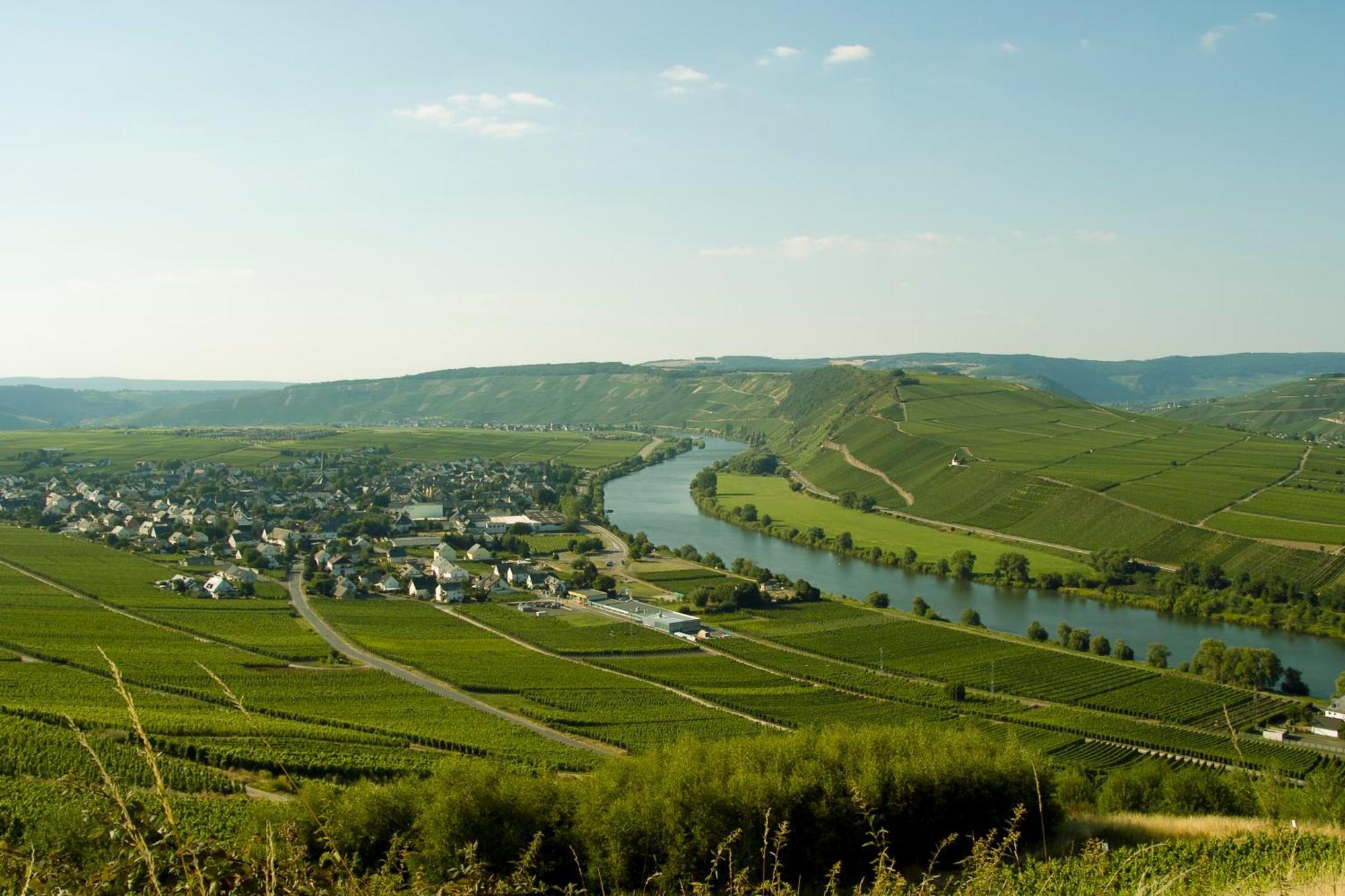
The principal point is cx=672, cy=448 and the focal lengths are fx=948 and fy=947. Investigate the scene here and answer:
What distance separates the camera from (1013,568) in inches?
1496

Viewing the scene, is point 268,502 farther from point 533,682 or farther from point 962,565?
point 962,565

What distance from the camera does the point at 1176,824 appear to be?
11969 millimetres

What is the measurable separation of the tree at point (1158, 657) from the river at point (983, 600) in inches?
42.6

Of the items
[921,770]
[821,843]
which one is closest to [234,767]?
[821,843]

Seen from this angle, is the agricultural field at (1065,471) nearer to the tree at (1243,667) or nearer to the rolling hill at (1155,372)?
the tree at (1243,667)

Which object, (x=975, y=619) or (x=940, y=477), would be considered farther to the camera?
(x=940, y=477)

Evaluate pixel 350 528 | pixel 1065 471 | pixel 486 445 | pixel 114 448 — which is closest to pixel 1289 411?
pixel 1065 471

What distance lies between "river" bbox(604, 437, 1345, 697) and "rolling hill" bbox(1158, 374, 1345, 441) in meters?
68.3

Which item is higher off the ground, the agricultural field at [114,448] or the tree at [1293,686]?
the agricultural field at [114,448]

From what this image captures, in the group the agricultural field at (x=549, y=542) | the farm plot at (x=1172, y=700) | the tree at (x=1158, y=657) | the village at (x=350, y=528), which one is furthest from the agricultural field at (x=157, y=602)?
the tree at (x=1158, y=657)

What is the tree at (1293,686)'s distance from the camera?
2473 centimetres

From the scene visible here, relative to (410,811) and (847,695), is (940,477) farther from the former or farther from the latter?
(410,811)

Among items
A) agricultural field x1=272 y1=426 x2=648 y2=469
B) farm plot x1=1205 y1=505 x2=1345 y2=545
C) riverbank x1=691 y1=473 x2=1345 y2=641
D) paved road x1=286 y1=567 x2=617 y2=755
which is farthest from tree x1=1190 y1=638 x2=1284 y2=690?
agricultural field x1=272 y1=426 x2=648 y2=469

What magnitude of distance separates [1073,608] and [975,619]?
17.7 feet
